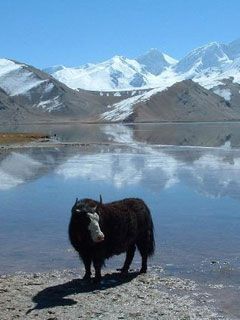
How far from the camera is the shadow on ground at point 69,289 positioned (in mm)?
11250

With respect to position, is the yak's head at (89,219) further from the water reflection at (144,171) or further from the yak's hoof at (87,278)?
the water reflection at (144,171)

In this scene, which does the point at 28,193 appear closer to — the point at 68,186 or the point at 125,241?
the point at 68,186

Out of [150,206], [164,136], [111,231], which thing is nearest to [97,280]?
[111,231]

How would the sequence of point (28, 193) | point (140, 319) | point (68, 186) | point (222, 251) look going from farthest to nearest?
point (68, 186) → point (28, 193) → point (222, 251) → point (140, 319)

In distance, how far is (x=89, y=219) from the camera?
1213cm

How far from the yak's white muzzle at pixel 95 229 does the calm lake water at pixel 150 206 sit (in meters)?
2.63

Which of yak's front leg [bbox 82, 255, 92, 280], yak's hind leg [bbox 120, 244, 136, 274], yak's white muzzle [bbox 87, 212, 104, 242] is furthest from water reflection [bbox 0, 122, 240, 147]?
yak's white muzzle [bbox 87, 212, 104, 242]

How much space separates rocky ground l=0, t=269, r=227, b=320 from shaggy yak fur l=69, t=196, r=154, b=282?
52cm

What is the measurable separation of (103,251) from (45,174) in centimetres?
2530

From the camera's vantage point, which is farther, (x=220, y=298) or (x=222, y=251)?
(x=222, y=251)

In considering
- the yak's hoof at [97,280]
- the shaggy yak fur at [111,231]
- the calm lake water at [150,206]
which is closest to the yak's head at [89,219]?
the shaggy yak fur at [111,231]

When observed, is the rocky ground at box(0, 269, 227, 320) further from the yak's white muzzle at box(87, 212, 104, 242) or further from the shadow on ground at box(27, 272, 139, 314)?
the yak's white muzzle at box(87, 212, 104, 242)

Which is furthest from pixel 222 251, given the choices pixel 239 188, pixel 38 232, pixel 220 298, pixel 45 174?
pixel 45 174

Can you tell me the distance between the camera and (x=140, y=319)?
1030 centimetres
